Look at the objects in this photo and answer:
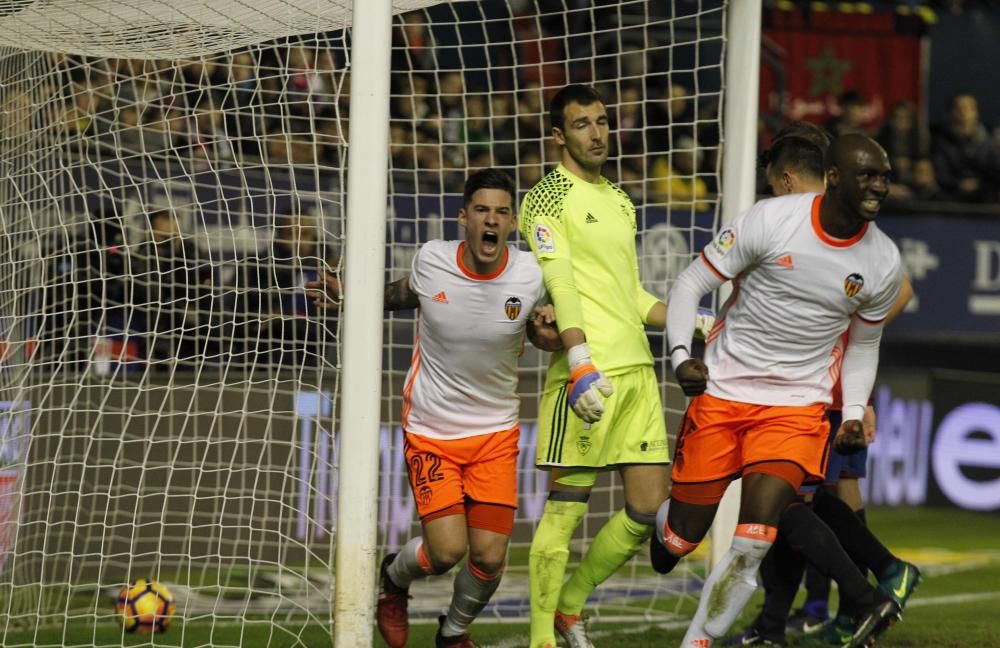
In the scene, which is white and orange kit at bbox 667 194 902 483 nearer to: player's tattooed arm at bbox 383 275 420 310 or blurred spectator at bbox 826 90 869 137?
player's tattooed arm at bbox 383 275 420 310

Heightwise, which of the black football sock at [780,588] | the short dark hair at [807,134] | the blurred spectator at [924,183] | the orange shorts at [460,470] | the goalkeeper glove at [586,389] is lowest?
the black football sock at [780,588]

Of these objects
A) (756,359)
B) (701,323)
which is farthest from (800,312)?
(701,323)

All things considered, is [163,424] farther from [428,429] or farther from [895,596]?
[895,596]

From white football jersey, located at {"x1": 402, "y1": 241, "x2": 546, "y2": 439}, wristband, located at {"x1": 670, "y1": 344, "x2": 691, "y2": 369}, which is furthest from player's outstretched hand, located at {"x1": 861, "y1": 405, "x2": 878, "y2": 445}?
white football jersey, located at {"x1": 402, "y1": 241, "x2": 546, "y2": 439}

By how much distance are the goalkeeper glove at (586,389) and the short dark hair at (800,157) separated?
4.38ft

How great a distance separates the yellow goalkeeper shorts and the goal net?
85cm

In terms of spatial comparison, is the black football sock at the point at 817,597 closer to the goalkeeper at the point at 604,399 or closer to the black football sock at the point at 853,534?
the black football sock at the point at 853,534

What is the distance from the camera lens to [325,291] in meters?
5.83

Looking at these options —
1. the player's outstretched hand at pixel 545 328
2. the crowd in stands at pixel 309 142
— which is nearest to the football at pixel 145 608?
the crowd in stands at pixel 309 142

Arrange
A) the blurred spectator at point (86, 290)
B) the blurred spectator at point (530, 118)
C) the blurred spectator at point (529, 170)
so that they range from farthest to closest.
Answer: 1. the blurred spectator at point (530, 118)
2. the blurred spectator at point (529, 170)
3. the blurred spectator at point (86, 290)

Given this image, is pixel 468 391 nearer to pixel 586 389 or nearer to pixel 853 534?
pixel 586 389

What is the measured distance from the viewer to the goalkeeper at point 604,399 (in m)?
5.85

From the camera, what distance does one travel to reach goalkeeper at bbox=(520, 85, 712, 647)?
5.85m

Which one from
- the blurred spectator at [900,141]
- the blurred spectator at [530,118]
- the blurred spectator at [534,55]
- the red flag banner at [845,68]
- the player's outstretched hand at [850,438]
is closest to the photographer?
the player's outstretched hand at [850,438]
